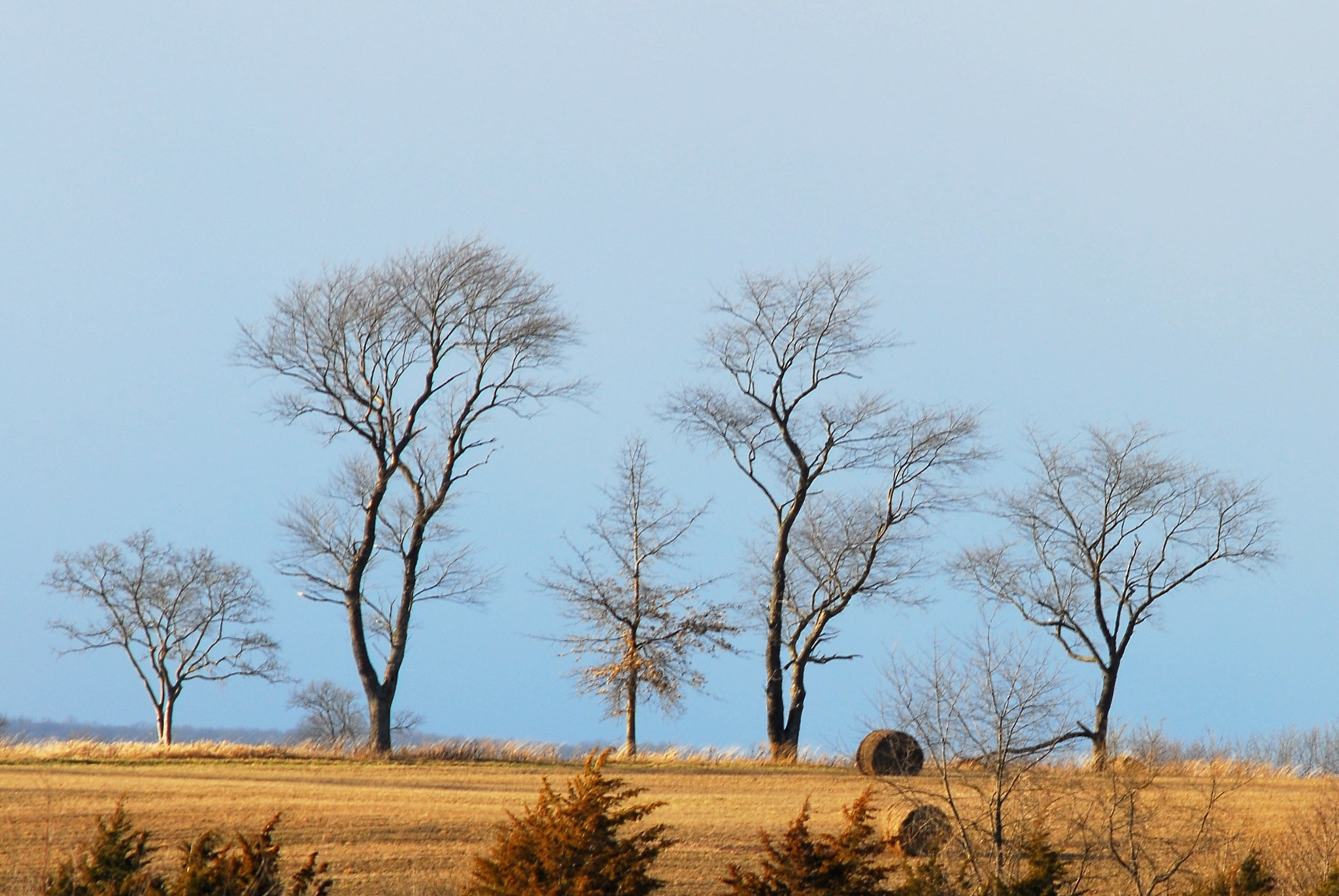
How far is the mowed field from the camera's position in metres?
14.7

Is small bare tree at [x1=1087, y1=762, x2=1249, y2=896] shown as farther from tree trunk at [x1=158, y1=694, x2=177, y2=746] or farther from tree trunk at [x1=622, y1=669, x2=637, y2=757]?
tree trunk at [x1=158, y1=694, x2=177, y2=746]

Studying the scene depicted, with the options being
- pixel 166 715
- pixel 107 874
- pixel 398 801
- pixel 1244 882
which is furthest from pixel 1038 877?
pixel 166 715

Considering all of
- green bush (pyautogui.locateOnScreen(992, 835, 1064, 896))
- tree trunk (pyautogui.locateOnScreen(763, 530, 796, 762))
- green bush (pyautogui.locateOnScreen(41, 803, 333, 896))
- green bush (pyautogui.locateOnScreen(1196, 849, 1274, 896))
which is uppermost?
tree trunk (pyautogui.locateOnScreen(763, 530, 796, 762))

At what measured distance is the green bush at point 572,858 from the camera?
10.3 meters

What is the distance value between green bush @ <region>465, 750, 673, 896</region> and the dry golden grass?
2.60m

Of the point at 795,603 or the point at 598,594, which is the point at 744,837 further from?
the point at 795,603

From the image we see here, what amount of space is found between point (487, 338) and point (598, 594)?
721cm

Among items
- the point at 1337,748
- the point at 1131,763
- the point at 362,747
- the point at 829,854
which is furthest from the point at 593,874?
the point at 1337,748

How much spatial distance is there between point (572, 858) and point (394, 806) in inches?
371

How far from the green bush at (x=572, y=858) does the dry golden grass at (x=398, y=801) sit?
260cm

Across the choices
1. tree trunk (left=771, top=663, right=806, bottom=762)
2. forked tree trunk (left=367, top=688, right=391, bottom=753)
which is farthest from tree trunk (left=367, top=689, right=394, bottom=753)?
tree trunk (left=771, top=663, right=806, bottom=762)

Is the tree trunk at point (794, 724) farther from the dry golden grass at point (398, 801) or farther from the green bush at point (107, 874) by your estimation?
the green bush at point (107, 874)

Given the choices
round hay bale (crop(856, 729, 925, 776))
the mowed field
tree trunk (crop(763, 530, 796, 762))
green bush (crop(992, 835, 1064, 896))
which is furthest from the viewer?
tree trunk (crop(763, 530, 796, 762))

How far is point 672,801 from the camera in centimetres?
2134
